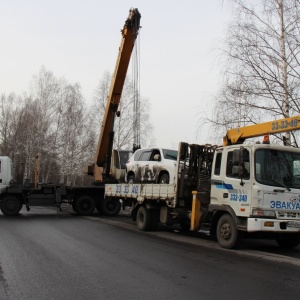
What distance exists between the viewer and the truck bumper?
8.73 m

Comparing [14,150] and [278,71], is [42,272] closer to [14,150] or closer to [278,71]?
[278,71]

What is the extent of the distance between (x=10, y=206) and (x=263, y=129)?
42.4ft

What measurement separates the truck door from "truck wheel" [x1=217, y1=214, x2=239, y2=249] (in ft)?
1.13

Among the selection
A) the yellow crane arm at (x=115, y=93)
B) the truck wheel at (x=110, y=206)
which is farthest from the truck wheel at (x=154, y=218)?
the truck wheel at (x=110, y=206)

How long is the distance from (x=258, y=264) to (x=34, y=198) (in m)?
13.6

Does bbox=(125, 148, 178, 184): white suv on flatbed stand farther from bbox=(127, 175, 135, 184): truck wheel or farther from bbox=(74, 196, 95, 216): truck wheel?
bbox=(74, 196, 95, 216): truck wheel

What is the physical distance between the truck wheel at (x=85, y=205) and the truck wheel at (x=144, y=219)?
6.35 metres

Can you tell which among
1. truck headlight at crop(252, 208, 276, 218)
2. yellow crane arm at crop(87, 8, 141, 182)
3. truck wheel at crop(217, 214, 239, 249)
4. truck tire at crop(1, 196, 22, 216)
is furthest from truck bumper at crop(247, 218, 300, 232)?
truck tire at crop(1, 196, 22, 216)

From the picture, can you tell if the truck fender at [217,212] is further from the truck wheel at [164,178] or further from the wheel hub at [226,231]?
the truck wheel at [164,178]

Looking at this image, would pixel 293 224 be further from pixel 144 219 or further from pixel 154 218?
pixel 144 219

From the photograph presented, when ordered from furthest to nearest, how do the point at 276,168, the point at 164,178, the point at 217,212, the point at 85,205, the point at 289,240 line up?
1. the point at 85,205
2. the point at 164,178
3. the point at 289,240
4. the point at 217,212
5. the point at 276,168

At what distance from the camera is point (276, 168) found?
9.24 m

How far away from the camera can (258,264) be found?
7746 mm

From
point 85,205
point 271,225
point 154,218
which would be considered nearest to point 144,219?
point 154,218
